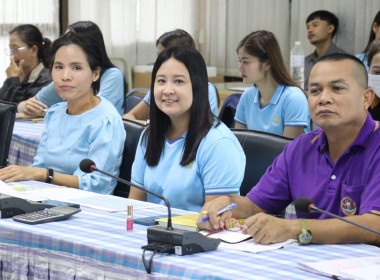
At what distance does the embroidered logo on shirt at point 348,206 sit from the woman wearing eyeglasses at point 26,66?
3137 millimetres

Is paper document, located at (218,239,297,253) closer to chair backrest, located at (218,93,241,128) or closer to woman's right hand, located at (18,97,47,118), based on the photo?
chair backrest, located at (218,93,241,128)

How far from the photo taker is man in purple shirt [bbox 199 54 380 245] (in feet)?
6.21

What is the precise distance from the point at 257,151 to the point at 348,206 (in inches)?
22.9

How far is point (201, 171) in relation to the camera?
7.91ft

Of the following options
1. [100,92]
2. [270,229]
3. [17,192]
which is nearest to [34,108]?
[100,92]

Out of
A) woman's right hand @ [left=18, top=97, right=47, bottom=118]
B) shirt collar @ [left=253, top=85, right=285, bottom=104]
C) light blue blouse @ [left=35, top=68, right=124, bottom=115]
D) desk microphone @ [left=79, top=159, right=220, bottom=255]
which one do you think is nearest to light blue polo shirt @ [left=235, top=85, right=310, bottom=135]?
shirt collar @ [left=253, top=85, right=285, bottom=104]

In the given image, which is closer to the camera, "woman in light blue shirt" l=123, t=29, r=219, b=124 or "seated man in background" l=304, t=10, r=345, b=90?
"woman in light blue shirt" l=123, t=29, r=219, b=124

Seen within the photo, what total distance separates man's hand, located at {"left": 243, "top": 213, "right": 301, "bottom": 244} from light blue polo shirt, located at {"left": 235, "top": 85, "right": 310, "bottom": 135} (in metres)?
1.90

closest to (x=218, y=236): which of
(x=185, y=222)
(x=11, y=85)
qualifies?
(x=185, y=222)

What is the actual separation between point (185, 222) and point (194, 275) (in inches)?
16.1

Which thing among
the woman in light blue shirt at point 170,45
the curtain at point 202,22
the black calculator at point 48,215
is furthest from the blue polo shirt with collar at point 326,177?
the curtain at point 202,22

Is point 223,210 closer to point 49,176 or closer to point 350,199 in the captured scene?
point 350,199

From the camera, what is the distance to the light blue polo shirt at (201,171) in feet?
7.79

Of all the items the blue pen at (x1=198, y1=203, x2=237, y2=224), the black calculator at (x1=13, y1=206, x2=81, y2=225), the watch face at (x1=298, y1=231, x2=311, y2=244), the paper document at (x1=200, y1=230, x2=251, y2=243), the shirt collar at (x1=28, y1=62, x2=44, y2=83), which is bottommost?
the black calculator at (x1=13, y1=206, x2=81, y2=225)
